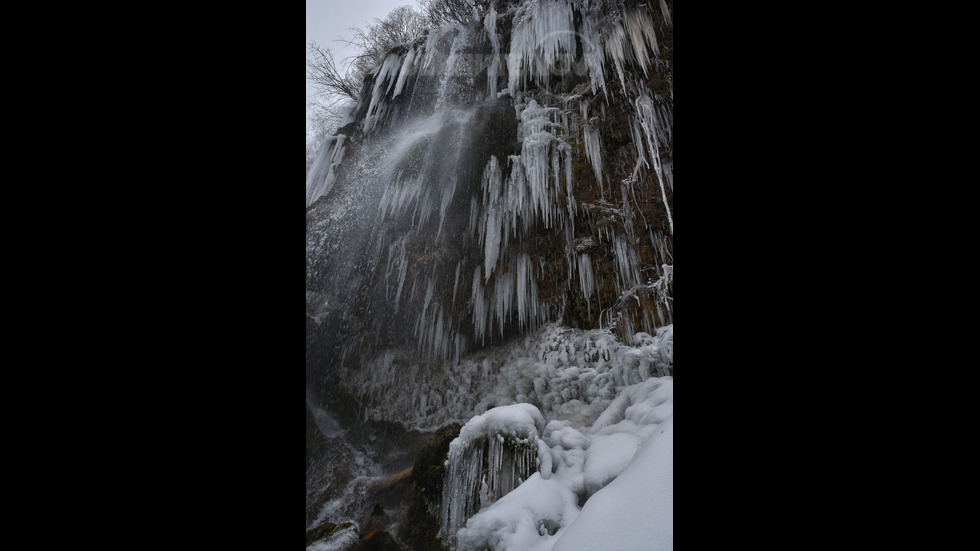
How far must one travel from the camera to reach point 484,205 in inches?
221

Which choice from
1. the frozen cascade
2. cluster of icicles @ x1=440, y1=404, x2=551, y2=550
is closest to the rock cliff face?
the frozen cascade

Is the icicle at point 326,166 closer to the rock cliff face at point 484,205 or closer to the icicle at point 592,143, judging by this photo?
the rock cliff face at point 484,205

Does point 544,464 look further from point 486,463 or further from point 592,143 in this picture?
point 592,143

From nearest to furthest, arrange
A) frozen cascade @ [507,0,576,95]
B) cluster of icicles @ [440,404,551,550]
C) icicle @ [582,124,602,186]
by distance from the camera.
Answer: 1. cluster of icicles @ [440,404,551,550]
2. frozen cascade @ [507,0,576,95]
3. icicle @ [582,124,602,186]

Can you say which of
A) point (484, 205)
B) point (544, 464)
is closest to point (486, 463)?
point (544, 464)

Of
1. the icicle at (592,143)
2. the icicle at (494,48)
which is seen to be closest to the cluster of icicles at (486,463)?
the icicle at (592,143)

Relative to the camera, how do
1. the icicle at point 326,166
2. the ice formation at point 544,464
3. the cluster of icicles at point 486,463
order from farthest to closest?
1. the icicle at point 326,166
2. the cluster of icicles at point 486,463
3. the ice formation at point 544,464

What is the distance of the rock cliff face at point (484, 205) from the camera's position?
523cm

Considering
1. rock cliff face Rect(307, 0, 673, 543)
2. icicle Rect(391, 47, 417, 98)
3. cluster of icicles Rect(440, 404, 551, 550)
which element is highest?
icicle Rect(391, 47, 417, 98)

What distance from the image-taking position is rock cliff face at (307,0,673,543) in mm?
5230

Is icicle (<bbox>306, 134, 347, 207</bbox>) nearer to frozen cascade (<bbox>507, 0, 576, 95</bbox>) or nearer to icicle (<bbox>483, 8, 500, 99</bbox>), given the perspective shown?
icicle (<bbox>483, 8, 500, 99</bbox>)

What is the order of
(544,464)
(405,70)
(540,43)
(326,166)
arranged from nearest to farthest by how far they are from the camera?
(544,464), (540,43), (405,70), (326,166)
